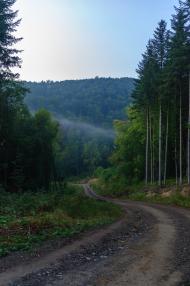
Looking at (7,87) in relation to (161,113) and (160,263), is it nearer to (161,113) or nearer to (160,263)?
(161,113)

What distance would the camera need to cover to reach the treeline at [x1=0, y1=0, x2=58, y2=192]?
114 ft

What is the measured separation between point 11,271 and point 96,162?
14492cm

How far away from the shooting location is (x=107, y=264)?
34.7ft

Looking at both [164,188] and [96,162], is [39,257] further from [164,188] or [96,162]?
[96,162]

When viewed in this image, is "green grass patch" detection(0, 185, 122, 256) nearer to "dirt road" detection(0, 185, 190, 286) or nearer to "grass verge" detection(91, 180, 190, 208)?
"dirt road" detection(0, 185, 190, 286)

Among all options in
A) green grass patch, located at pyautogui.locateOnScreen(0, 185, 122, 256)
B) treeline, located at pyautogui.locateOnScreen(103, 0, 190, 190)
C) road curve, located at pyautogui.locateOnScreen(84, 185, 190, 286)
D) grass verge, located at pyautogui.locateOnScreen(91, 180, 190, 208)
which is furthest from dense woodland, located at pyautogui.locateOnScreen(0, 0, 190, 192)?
road curve, located at pyautogui.locateOnScreen(84, 185, 190, 286)

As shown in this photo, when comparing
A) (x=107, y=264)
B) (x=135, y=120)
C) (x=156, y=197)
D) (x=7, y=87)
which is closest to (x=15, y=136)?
(x=7, y=87)

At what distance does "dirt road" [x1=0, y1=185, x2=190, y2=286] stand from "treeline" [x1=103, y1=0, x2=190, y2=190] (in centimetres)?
2451

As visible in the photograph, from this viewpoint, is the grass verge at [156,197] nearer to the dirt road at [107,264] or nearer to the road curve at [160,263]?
the road curve at [160,263]

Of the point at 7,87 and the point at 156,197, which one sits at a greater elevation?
the point at 7,87

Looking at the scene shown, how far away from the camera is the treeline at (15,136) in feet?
→ 114

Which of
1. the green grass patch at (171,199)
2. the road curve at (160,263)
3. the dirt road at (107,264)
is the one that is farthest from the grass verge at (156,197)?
the dirt road at (107,264)

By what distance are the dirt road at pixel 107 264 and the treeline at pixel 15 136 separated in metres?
19.6

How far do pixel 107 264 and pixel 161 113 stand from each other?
39.3 metres
